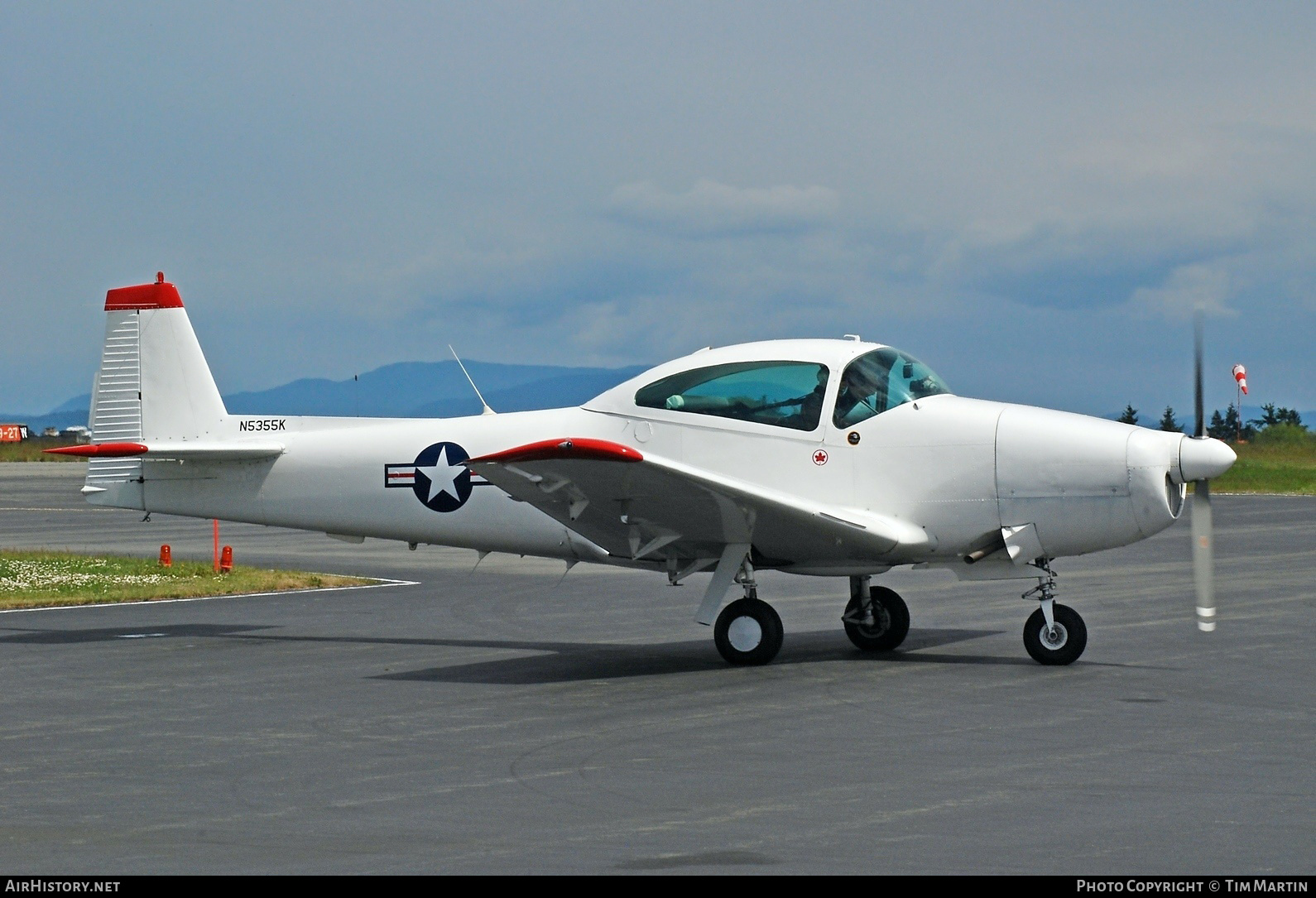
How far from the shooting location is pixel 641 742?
908 cm

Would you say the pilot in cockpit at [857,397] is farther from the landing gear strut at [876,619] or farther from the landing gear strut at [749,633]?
the landing gear strut at [876,619]

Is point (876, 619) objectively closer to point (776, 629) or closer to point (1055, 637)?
point (776, 629)

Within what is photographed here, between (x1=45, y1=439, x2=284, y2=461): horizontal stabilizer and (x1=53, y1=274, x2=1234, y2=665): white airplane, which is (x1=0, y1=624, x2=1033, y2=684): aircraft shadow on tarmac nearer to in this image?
(x1=53, y1=274, x2=1234, y2=665): white airplane

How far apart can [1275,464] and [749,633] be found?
55.9 meters

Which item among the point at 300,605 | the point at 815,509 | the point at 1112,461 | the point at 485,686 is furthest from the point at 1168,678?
the point at 300,605

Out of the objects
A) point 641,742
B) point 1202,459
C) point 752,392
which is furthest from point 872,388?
point 641,742

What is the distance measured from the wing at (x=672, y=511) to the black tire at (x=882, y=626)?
3.14 ft

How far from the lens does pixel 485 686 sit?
1152 cm

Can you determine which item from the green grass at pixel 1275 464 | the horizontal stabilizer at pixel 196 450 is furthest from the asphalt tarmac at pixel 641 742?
the green grass at pixel 1275 464

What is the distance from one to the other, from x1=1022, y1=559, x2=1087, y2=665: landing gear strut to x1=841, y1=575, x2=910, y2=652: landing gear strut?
4.29 ft

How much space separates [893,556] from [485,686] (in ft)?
11.3

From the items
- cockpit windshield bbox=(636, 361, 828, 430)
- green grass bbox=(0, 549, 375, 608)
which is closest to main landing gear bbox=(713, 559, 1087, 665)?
cockpit windshield bbox=(636, 361, 828, 430)

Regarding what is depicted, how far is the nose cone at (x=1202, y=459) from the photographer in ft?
37.8
